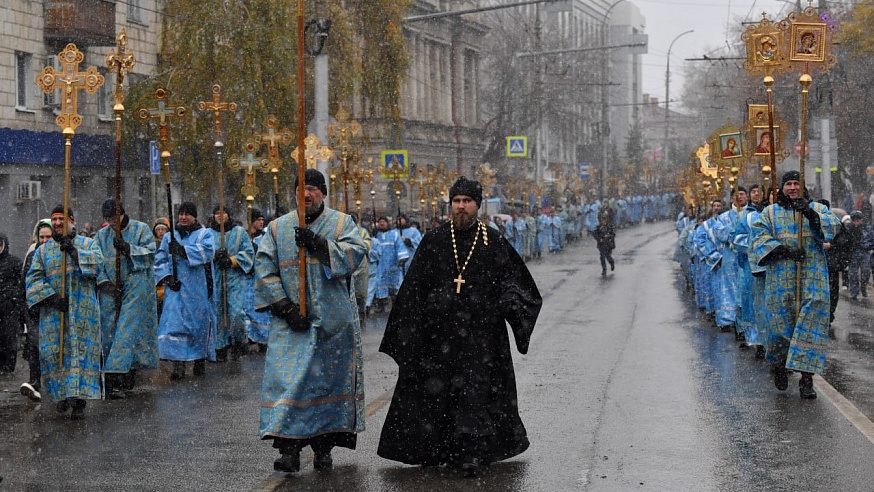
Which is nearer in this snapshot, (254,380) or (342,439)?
(342,439)

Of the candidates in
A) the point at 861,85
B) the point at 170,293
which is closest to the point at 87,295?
the point at 170,293

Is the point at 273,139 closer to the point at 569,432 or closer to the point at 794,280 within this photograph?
the point at 794,280

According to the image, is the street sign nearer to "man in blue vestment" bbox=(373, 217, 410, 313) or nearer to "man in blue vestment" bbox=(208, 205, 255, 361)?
"man in blue vestment" bbox=(373, 217, 410, 313)

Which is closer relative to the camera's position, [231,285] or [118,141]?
[118,141]

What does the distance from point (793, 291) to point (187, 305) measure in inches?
237

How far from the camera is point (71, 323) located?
1152 cm

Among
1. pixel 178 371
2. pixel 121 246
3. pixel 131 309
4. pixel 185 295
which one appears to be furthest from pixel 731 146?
pixel 121 246

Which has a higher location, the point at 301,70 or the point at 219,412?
the point at 301,70

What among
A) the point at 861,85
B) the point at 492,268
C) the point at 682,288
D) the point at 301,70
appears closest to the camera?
the point at 492,268

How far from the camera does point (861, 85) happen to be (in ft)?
130

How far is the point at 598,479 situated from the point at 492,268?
142 cm

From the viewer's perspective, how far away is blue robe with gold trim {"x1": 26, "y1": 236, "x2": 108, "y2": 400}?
37.4 feet

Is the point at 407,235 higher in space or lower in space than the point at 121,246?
lower

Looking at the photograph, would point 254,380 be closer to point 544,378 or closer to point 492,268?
point 544,378
